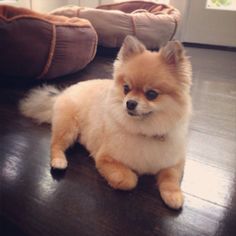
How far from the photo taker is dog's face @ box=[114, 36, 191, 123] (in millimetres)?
1132

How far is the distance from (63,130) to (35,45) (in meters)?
0.99

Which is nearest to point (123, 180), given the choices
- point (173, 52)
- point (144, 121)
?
point (144, 121)

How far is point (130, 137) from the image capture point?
1243mm

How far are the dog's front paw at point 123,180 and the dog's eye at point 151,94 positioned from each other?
320 millimetres

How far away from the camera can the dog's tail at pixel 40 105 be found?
5.86 feet

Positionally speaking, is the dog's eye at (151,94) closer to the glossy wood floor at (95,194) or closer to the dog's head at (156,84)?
the dog's head at (156,84)

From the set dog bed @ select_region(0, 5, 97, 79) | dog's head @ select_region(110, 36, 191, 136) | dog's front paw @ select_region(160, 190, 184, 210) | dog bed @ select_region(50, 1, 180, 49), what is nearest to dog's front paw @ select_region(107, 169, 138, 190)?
dog's front paw @ select_region(160, 190, 184, 210)

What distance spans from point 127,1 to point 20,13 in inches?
82.4

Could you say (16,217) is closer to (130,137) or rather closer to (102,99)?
(130,137)

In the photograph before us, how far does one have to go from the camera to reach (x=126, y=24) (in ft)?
10.7

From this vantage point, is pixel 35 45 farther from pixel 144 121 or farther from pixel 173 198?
pixel 173 198

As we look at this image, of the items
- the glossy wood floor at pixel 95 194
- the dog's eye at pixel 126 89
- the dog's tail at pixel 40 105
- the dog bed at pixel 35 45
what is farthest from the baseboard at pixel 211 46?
the dog's eye at pixel 126 89

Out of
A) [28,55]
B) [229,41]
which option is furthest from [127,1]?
[28,55]

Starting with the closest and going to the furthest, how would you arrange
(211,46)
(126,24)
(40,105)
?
(40,105) → (126,24) → (211,46)
